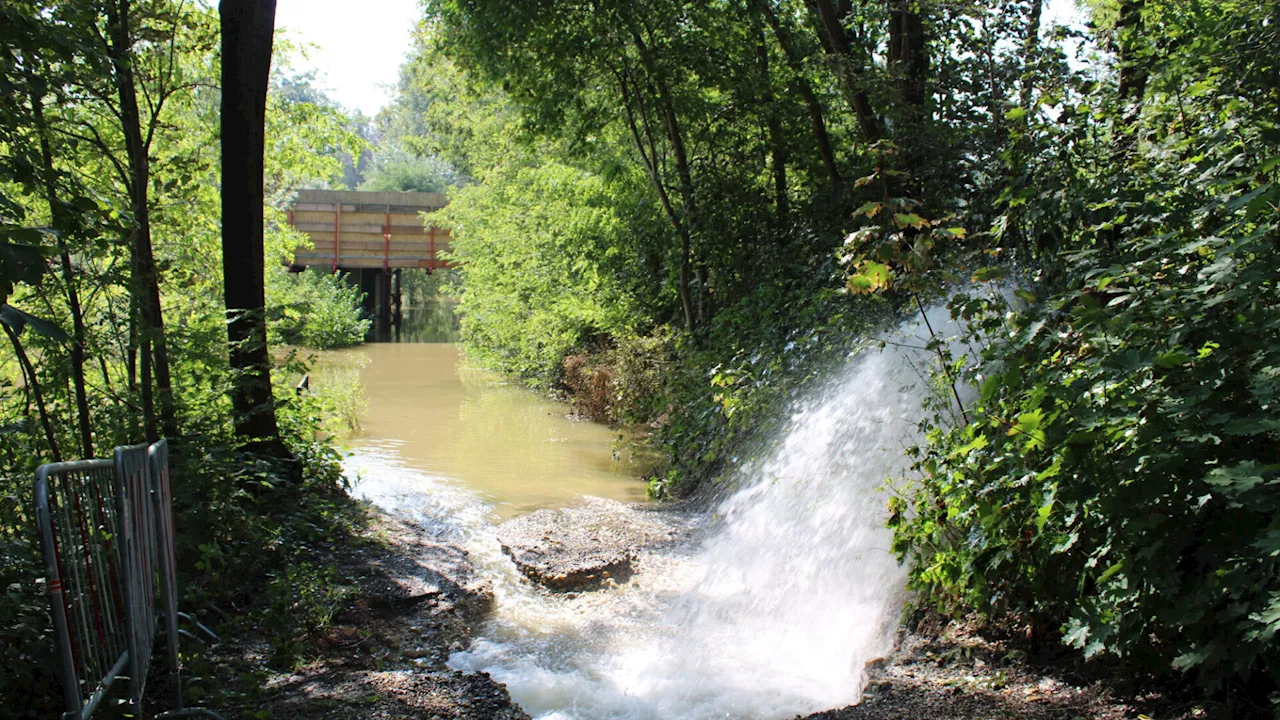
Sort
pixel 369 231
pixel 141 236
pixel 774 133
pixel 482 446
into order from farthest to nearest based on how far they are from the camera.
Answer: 1. pixel 369 231
2. pixel 482 446
3. pixel 774 133
4. pixel 141 236

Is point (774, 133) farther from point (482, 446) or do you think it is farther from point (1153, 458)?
point (1153, 458)

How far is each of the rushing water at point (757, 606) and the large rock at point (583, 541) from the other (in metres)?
0.14

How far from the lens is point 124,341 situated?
21.7 feet

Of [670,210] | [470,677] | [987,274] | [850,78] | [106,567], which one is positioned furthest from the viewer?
[670,210]

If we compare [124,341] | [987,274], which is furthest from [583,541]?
[987,274]

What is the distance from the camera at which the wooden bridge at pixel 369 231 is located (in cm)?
3678

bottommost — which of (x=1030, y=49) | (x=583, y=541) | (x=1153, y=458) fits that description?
(x=583, y=541)

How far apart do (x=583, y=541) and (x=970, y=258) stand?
3.78m

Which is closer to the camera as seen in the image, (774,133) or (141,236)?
(141,236)

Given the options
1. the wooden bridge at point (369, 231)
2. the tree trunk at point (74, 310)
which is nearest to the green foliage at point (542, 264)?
the tree trunk at point (74, 310)

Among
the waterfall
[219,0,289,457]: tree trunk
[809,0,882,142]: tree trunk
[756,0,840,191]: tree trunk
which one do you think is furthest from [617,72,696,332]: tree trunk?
[219,0,289,457]: tree trunk

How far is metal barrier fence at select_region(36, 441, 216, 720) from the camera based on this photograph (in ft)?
10.3

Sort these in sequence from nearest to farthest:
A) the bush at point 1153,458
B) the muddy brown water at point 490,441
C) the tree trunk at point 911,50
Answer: the bush at point 1153,458, the muddy brown water at point 490,441, the tree trunk at point 911,50

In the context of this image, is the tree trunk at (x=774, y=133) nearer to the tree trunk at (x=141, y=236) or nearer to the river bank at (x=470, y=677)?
the tree trunk at (x=141, y=236)
